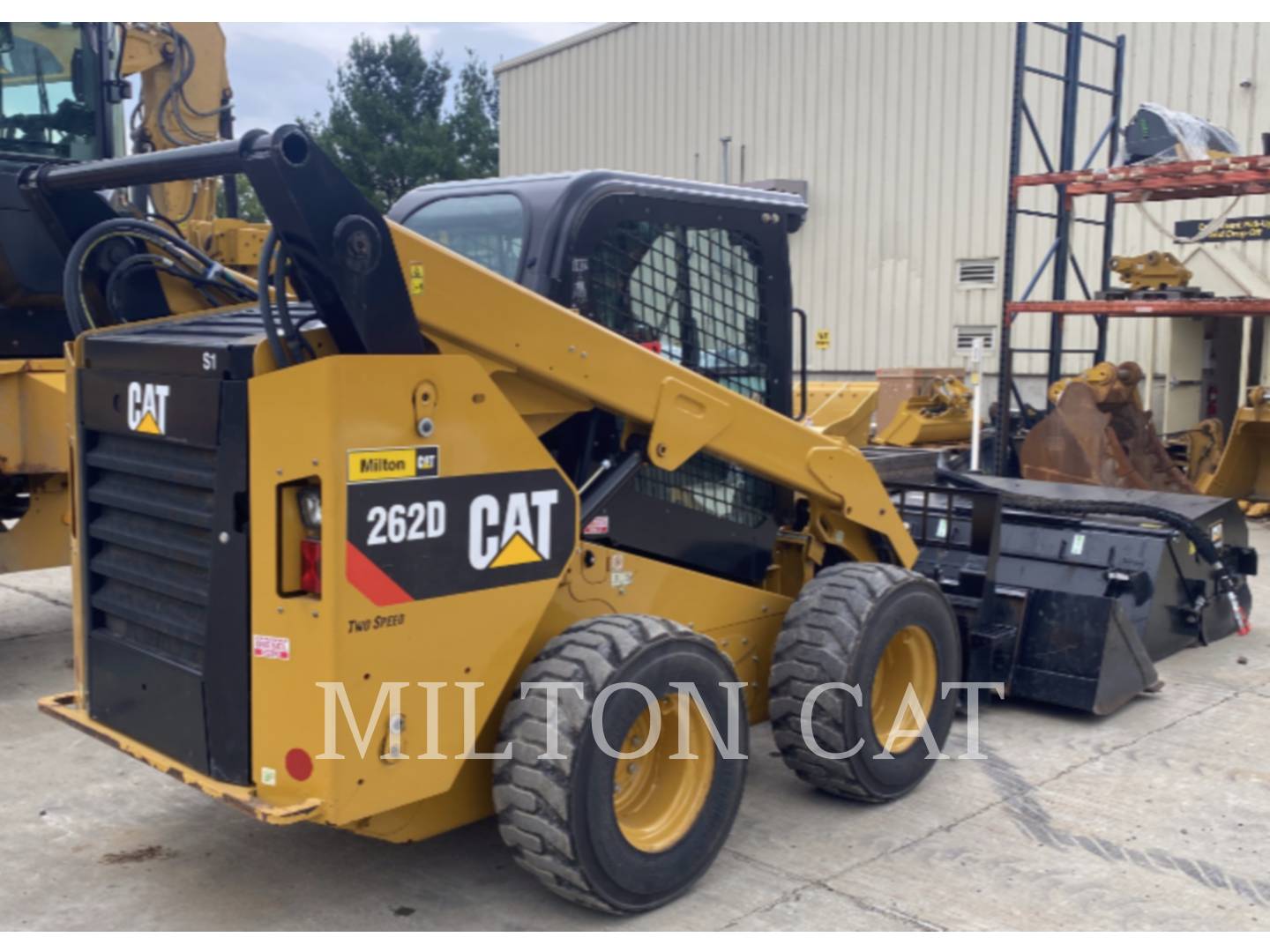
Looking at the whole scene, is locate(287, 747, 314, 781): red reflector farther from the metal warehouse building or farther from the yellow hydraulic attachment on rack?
the metal warehouse building

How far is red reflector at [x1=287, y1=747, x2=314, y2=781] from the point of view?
119 inches

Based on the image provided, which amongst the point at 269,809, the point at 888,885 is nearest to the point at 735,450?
the point at 888,885

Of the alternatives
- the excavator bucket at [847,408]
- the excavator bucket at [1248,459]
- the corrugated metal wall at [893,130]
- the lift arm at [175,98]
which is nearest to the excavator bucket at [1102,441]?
the excavator bucket at [1248,459]

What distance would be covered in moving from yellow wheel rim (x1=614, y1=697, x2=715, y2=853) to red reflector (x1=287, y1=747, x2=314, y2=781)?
3.00 feet

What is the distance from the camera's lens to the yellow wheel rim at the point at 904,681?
4.46 m

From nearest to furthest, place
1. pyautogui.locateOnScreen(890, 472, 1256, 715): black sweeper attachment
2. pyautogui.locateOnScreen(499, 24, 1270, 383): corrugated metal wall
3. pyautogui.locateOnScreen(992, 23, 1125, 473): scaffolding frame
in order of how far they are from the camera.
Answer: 1. pyautogui.locateOnScreen(890, 472, 1256, 715): black sweeper attachment
2. pyautogui.locateOnScreen(992, 23, 1125, 473): scaffolding frame
3. pyautogui.locateOnScreen(499, 24, 1270, 383): corrugated metal wall

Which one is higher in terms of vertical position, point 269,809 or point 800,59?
point 800,59

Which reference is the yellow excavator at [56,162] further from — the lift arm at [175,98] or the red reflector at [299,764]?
the red reflector at [299,764]

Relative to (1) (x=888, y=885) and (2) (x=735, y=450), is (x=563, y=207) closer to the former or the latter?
(2) (x=735, y=450)

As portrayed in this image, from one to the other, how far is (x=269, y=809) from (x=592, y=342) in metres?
1.49

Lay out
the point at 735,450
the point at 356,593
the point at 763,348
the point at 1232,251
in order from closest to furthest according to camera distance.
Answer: the point at 356,593, the point at 735,450, the point at 763,348, the point at 1232,251

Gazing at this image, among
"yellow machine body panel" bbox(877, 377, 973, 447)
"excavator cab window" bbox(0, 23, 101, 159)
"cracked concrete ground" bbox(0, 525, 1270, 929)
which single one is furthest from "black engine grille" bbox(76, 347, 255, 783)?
"yellow machine body panel" bbox(877, 377, 973, 447)

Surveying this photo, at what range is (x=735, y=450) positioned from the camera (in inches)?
157

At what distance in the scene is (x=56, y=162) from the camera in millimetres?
4609
